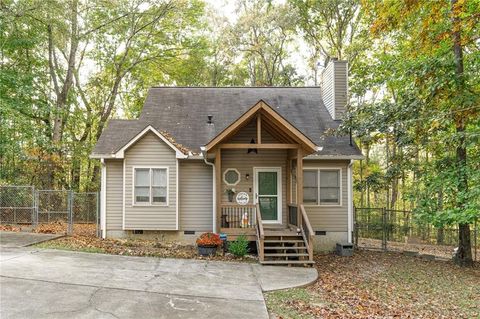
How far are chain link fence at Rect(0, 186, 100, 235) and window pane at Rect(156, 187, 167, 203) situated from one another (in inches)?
93.2

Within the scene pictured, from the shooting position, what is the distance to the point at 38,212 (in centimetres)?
1273

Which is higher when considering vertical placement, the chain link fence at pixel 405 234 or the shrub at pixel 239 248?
the shrub at pixel 239 248

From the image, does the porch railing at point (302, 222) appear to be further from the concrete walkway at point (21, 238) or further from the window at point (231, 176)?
the concrete walkway at point (21, 238)

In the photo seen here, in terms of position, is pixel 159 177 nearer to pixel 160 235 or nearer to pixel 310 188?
pixel 160 235

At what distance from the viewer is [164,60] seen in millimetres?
22766

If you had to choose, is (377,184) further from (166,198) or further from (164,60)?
(164,60)

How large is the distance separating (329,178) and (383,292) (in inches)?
200

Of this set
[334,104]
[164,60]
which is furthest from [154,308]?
[164,60]

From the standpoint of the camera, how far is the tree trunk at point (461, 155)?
953 cm

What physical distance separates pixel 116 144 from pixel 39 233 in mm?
3884

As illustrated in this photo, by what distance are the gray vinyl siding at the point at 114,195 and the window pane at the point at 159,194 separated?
117 centimetres

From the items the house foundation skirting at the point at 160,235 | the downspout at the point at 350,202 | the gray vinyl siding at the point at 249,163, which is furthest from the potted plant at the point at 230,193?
the downspout at the point at 350,202

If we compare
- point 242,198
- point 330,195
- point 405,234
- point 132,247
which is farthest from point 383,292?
point 405,234

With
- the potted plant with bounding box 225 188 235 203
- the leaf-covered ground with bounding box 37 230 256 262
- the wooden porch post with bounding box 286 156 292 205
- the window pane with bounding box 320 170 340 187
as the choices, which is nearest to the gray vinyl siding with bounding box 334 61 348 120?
the window pane with bounding box 320 170 340 187
